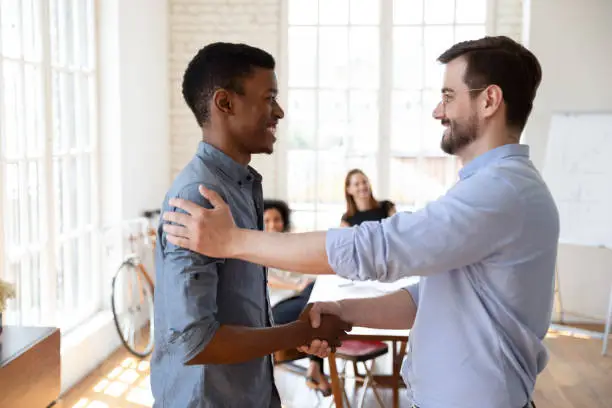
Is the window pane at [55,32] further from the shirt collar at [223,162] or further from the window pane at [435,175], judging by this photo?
the window pane at [435,175]

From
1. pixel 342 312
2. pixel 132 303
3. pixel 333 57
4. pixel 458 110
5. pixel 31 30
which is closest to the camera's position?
pixel 458 110

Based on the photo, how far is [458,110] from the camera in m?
1.65

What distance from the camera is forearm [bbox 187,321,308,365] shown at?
1.50 m

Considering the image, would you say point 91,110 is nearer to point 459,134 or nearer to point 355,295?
point 355,295

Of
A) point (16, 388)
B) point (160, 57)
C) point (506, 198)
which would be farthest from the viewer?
point (160, 57)

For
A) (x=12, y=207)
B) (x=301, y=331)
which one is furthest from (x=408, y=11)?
(x=301, y=331)

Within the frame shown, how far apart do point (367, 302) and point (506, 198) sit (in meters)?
0.69

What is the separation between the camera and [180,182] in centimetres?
157

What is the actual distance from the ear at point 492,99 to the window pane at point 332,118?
205 inches

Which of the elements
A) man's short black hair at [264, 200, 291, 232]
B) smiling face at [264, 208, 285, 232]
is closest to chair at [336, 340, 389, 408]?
smiling face at [264, 208, 285, 232]

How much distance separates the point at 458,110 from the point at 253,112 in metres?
0.49

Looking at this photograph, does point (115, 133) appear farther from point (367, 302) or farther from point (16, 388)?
point (367, 302)

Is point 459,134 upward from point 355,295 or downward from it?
upward

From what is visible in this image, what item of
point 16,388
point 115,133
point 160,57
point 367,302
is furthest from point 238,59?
point 160,57
